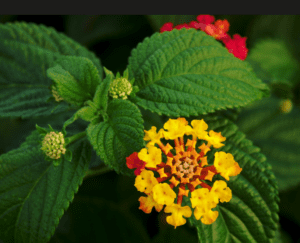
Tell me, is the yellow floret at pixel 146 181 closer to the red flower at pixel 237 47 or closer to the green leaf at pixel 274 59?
the red flower at pixel 237 47

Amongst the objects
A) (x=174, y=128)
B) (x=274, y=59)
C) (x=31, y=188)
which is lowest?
(x=31, y=188)

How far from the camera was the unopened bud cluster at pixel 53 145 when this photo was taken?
843 mm

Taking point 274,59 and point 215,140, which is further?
point 274,59

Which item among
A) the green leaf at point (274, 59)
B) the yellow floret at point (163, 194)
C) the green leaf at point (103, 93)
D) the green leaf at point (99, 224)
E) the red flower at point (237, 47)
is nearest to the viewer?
the yellow floret at point (163, 194)

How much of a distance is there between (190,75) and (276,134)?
838 mm

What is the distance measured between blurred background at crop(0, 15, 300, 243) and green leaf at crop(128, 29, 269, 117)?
0.33 m

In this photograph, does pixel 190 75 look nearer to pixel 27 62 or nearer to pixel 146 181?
pixel 146 181

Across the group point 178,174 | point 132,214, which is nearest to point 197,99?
point 178,174

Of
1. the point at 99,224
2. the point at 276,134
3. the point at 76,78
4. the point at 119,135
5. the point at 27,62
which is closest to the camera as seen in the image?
the point at 119,135

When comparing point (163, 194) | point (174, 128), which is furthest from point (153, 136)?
point (163, 194)

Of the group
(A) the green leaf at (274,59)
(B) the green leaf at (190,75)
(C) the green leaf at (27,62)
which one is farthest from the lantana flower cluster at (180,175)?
(A) the green leaf at (274,59)

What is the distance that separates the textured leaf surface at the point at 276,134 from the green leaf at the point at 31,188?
0.97m

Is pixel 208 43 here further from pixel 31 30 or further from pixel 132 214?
pixel 132 214

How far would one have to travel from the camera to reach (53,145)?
846mm
